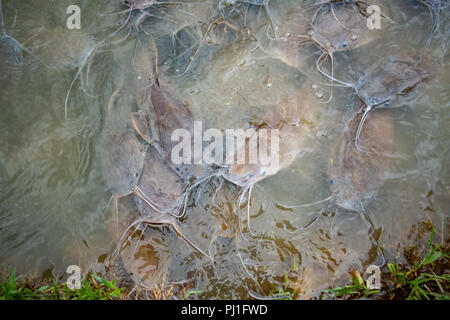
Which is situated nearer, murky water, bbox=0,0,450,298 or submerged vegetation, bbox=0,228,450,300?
submerged vegetation, bbox=0,228,450,300

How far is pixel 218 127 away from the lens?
269 centimetres

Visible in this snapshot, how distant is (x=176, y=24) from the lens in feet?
9.14

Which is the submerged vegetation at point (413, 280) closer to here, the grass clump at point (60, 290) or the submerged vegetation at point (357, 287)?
the submerged vegetation at point (357, 287)

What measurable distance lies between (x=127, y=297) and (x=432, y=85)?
276 centimetres

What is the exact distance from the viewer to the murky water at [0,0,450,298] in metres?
2.58

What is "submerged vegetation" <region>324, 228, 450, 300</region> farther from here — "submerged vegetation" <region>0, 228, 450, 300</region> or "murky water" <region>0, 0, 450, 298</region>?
"murky water" <region>0, 0, 450, 298</region>

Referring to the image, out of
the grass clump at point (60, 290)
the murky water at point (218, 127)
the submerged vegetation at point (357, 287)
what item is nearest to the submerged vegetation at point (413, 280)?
the submerged vegetation at point (357, 287)

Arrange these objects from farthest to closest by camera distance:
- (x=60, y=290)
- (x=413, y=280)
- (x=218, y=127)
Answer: (x=218, y=127) → (x=60, y=290) → (x=413, y=280)

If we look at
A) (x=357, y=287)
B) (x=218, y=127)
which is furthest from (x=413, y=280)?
(x=218, y=127)

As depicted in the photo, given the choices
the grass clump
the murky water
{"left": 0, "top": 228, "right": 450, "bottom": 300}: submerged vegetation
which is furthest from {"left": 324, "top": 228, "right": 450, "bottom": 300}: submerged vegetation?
the grass clump

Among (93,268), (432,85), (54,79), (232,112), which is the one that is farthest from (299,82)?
(93,268)

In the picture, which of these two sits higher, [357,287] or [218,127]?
[218,127]

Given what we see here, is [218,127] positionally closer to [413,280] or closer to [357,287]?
[357,287]
